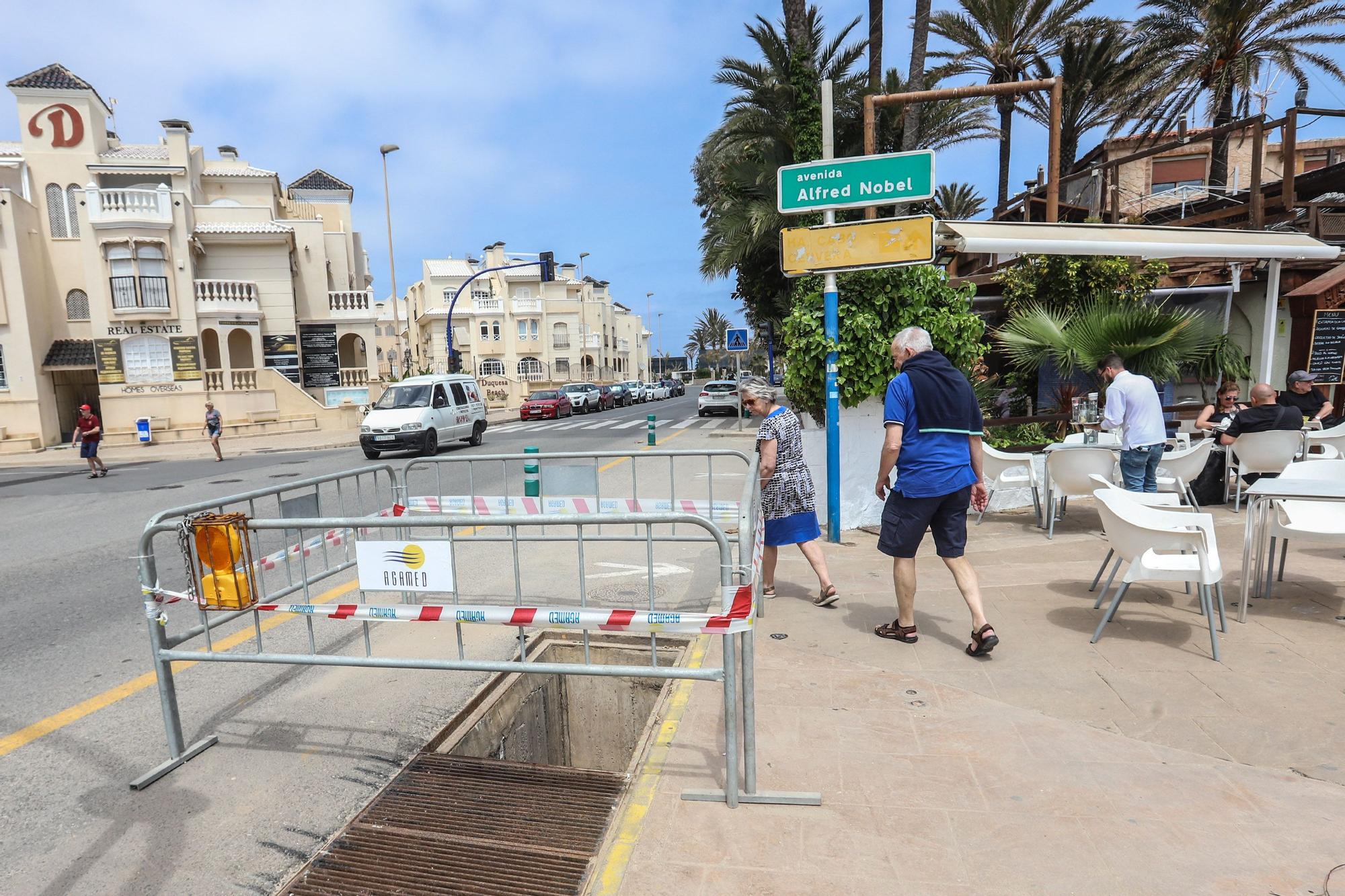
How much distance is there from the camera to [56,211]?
30859 mm

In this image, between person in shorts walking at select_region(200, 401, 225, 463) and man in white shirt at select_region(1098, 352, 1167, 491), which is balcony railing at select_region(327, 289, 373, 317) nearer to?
person in shorts walking at select_region(200, 401, 225, 463)

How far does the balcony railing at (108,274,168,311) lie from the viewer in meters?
29.7

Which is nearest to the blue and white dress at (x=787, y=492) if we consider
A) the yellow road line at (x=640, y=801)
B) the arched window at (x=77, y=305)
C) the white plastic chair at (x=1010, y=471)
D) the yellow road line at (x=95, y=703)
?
the yellow road line at (x=640, y=801)

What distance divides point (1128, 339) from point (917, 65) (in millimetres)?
7776

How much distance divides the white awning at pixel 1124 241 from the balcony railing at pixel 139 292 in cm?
3244

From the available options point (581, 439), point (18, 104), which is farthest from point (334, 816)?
point (18, 104)

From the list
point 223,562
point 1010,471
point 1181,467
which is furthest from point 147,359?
point 1181,467

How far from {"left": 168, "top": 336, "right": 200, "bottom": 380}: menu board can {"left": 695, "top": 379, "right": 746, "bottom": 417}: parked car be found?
20.5 m

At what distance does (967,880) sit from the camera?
2529 millimetres

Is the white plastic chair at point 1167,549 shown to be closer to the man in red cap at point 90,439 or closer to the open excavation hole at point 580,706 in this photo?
the open excavation hole at point 580,706

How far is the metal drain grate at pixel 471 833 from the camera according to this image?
2775 millimetres

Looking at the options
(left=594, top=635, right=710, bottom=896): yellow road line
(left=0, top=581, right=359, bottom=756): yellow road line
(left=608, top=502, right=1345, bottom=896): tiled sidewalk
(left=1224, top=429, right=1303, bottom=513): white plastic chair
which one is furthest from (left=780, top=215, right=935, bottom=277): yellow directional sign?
(left=0, top=581, right=359, bottom=756): yellow road line

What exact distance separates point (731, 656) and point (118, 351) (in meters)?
34.7

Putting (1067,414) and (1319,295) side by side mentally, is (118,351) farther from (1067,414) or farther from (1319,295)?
(1319,295)
